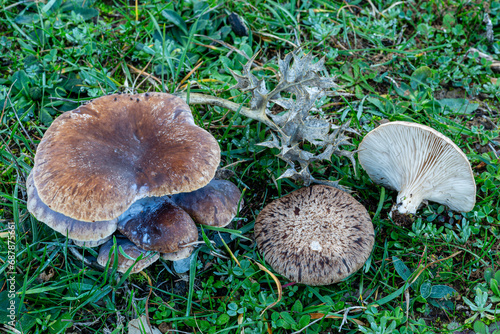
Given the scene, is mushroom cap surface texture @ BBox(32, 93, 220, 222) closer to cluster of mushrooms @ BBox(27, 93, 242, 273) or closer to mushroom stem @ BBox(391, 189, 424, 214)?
cluster of mushrooms @ BBox(27, 93, 242, 273)

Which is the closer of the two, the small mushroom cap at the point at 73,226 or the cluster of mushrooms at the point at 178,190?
the cluster of mushrooms at the point at 178,190

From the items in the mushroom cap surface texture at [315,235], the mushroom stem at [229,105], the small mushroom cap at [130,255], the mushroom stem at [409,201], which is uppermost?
the mushroom stem at [229,105]

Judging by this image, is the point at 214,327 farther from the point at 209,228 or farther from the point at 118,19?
the point at 118,19

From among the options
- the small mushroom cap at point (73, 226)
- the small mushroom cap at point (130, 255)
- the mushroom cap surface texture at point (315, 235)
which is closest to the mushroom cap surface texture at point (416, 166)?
the mushroom cap surface texture at point (315, 235)

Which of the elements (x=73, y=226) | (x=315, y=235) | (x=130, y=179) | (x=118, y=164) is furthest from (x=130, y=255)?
(x=315, y=235)

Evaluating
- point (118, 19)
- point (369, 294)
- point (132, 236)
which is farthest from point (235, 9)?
point (369, 294)

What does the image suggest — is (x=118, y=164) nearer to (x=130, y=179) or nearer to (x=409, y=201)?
(x=130, y=179)

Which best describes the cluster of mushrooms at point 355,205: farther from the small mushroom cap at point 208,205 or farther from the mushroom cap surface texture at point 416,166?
the small mushroom cap at point 208,205

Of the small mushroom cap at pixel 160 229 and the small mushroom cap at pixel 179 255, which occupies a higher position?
the small mushroom cap at pixel 160 229

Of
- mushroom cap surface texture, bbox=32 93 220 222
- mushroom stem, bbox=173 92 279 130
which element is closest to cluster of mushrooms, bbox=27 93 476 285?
mushroom cap surface texture, bbox=32 93 220 222
